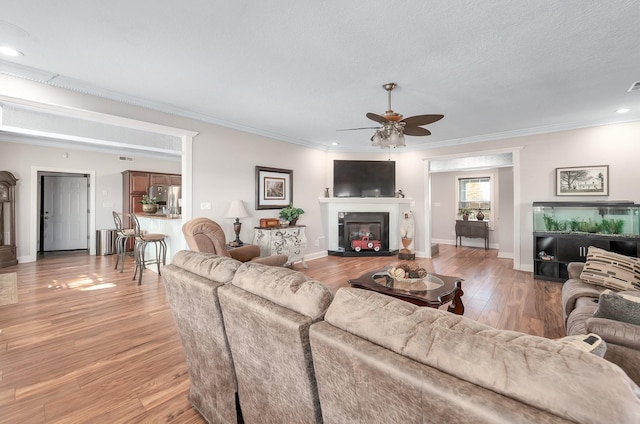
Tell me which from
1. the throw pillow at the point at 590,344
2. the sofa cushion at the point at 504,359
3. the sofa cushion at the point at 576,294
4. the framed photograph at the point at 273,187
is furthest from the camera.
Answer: the framed photograph at the point at 273,187

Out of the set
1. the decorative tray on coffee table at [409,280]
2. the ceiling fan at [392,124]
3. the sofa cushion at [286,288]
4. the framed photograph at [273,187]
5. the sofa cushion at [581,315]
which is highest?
the ceiling fan at [392,124]

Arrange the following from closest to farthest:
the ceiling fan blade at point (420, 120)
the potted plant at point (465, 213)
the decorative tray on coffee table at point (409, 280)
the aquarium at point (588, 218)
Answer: the decorative tray on coffee table at point (409, 280), the ceiling fan blade at point (420, 120), the aquarium at point (588, 218), the potted plant at point (465, 213)

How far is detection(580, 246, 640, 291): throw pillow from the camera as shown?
246 centimetres

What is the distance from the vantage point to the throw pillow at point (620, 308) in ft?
4.96

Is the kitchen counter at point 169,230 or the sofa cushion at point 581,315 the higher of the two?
the kitchen counter at point 169,230

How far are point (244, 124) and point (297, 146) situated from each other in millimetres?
1414

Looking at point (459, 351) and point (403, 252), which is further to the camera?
point (403, 252)

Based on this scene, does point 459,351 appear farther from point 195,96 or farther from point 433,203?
point 433,203

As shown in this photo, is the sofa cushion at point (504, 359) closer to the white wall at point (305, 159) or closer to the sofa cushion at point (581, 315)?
the sofa cushion at point (581, 315)

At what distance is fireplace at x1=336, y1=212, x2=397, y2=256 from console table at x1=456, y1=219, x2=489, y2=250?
231cm

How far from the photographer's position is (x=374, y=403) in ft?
2.77

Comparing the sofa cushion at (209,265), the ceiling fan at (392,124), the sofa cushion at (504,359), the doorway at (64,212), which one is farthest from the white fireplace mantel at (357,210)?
the doorway at (64,212)

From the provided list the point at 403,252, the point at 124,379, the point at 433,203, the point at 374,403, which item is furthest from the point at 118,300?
the point at 433,203

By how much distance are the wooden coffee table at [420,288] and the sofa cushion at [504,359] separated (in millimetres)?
1542
